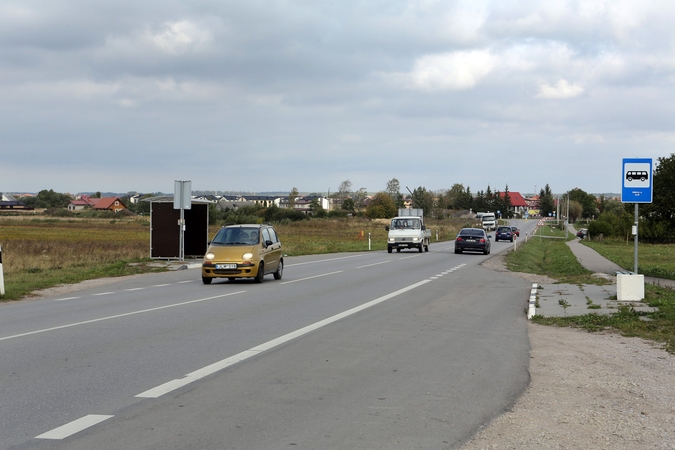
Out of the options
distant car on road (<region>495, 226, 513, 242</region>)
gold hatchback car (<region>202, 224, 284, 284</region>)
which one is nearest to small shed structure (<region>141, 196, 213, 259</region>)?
gold hatchback car (<region>202, 224, 284, 284</region>)

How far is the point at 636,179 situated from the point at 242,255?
10.8 m

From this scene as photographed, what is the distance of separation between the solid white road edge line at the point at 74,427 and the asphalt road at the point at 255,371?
0.02m

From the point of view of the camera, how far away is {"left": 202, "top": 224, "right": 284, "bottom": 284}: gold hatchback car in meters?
20.7

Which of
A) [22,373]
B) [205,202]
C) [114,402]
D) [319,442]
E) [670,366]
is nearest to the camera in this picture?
[319,442]

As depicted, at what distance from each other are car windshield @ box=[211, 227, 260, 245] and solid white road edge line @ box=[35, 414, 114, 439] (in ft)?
50.7

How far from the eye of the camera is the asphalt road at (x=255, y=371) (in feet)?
19.3

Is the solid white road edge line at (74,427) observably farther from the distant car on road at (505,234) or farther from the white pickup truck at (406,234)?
the distant car on road at (505,234)

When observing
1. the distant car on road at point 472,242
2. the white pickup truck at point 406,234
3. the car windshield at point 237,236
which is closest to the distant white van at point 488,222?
the white pickup truck at point 406,234

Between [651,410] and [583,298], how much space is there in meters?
10.4

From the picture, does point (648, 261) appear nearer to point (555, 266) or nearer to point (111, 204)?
point (555, 266)

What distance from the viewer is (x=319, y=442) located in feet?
18.4

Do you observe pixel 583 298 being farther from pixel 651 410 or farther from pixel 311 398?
pixel 311 398

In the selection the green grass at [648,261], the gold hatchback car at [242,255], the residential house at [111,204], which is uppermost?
the residential house at [111,204]

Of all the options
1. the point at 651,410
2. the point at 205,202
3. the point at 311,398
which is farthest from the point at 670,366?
the point at 205,202
